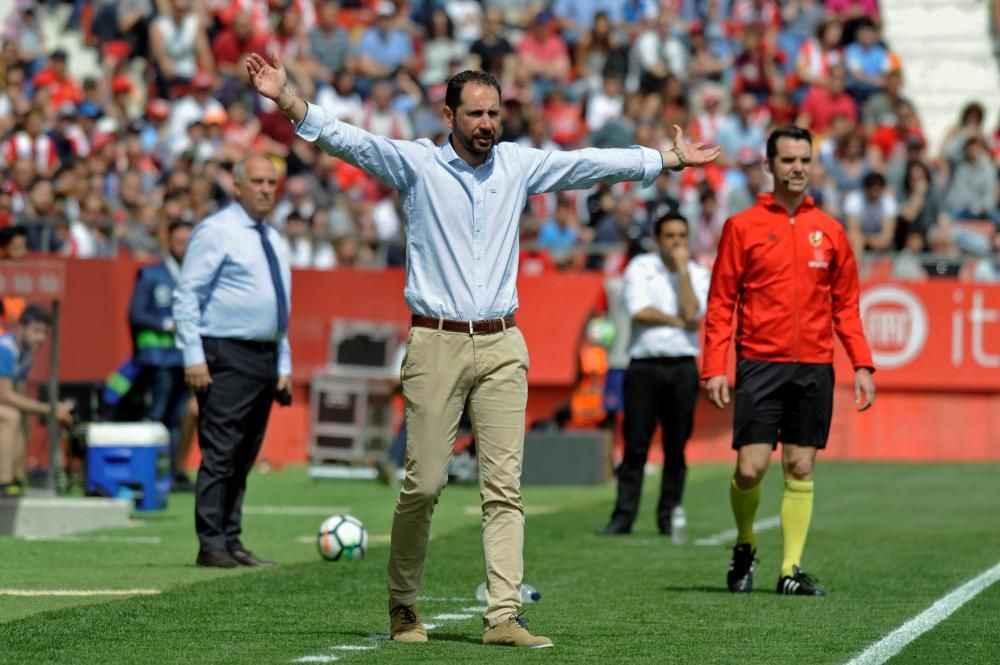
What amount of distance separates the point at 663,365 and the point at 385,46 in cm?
1481

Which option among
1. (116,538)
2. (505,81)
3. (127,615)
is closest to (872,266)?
(505,81)

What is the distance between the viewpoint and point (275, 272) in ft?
39.9

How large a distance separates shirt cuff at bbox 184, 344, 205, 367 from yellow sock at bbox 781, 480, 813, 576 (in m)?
3.28

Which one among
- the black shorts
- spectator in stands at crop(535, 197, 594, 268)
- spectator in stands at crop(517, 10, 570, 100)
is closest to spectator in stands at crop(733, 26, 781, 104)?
spectator in stands at crop(517, 10, 570, 100)

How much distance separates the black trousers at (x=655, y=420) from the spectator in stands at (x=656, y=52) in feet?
44.7

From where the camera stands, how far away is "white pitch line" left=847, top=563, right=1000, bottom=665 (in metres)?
8.43

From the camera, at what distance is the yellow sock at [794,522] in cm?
1086

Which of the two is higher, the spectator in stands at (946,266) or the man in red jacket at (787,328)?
the spectator in stands at (946,266)

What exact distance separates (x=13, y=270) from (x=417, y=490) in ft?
27.0

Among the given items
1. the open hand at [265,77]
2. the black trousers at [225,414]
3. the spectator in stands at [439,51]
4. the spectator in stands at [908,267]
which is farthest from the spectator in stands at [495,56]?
the open hand at [265,77]

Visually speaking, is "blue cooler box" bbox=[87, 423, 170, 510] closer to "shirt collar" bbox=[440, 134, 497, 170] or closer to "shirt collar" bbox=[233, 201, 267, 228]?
"shirt collar" bbox=[233, 201, 267, 228]

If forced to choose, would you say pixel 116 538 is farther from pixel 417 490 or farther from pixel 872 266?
pixel 872 266

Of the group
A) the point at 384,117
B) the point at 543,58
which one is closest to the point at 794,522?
the point at 384,117

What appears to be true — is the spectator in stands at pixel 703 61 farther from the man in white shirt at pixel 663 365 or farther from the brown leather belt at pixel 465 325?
the brown leather belt at pixel 465 325
